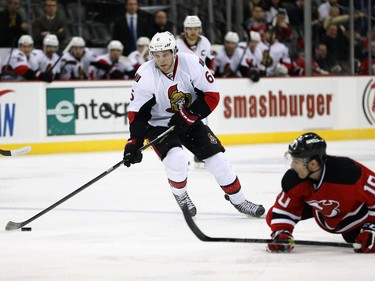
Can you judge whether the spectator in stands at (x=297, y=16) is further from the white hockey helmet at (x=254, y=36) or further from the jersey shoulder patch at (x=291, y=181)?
the jersey shoulder patch at (x=291, y=181)

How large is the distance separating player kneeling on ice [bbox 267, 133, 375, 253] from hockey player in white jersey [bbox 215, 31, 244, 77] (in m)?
8.78

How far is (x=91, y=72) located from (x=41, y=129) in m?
1.28

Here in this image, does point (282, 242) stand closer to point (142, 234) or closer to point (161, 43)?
point (142, 234)

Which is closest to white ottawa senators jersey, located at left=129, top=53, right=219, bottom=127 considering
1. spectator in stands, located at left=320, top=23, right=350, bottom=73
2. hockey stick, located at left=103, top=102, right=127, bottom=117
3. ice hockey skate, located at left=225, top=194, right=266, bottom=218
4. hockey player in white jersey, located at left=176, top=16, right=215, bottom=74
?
ice hockey skate, located at left=225, top=194, right=266, bottom=218

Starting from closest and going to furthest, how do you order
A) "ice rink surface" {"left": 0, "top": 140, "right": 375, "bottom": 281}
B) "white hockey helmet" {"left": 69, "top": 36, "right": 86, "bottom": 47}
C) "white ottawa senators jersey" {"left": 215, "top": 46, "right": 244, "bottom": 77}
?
"ice rink surface" {"left": 0, "top": 140, "right": 375, "bottom": 281} < "white hockey helmet" {"left": 69, "top": 36, "right": 86, "bottom": 47} < "white ottawa senators jersey" {"left": 215, "top": 46, "right": 244, "bottom": 77}

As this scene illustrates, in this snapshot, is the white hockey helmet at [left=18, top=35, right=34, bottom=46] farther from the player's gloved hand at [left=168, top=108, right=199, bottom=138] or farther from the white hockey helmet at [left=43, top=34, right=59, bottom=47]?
the player's gloved hand at [left=168, top=108, right=199, bottom=138]

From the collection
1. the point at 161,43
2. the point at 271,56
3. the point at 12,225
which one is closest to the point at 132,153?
the point at 161,43

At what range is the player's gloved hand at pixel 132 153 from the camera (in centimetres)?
607

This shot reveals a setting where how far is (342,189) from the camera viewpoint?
4637mm

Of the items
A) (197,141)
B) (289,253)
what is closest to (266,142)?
(197,141)

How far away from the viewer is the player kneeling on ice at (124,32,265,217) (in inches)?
246

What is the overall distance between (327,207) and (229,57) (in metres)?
9.10

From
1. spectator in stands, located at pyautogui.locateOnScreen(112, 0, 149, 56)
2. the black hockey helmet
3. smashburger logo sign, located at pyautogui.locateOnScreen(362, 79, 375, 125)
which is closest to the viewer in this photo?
the black hockey helmet

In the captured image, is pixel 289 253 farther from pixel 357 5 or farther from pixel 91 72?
pixel 357 5
